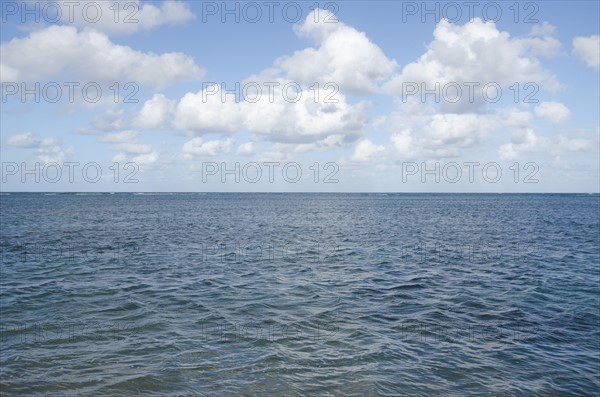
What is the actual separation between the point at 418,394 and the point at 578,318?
11647 mm

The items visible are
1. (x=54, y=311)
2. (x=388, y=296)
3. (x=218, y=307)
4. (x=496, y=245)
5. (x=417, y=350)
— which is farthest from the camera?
(x=496, y=245)

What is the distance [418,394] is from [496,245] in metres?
39.1

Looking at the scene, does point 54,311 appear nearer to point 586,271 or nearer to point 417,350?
point 417,350

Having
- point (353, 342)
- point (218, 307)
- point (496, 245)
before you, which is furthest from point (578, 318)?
point (496, 245)

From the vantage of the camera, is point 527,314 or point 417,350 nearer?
point 417,350

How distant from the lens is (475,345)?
15617 millimetres

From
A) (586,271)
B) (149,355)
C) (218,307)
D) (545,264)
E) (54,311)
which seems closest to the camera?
(149,355)

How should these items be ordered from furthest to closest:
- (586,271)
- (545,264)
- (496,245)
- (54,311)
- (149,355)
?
(496,245) < (545,264) < (586,271) < (54,311) < (149,355)

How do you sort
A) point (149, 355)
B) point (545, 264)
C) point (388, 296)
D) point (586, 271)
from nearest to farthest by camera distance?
1. point (149, 355)
2. point (388, 296)
3. point (586, 271)
4. point (545, 264)

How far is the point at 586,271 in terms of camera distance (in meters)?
30.8

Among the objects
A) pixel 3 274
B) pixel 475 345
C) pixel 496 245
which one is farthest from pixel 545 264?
pixel 3 274

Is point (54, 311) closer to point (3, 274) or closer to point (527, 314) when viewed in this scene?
point (3, 274)

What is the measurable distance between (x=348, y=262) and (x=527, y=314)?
53.7ft

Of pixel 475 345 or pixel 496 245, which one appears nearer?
pixel 475 345
